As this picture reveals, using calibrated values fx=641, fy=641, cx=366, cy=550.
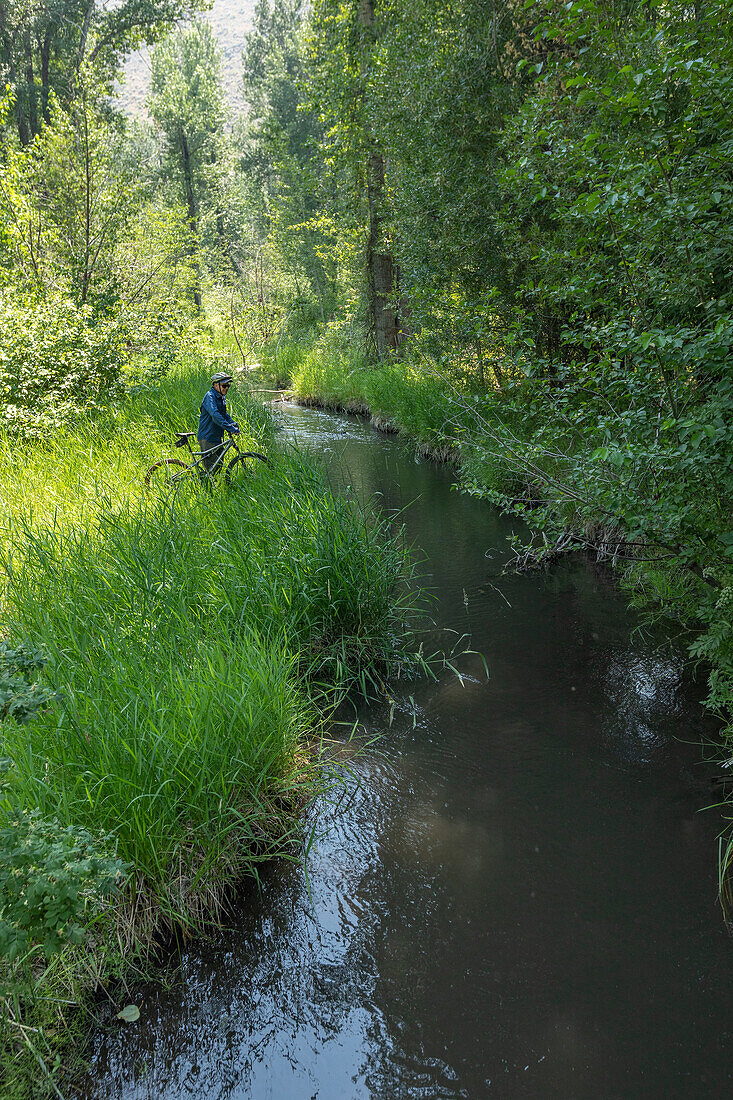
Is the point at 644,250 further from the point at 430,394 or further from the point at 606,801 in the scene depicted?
the point at 430,394

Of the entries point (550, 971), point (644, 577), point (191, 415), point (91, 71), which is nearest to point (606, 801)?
point (550, 971)

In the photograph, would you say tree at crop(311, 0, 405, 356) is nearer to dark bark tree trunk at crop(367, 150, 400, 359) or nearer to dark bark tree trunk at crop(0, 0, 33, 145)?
dark bark tree trunk at crop(367, 150, 400, 359)

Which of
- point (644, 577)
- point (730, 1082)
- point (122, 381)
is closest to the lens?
point (730, 1082)

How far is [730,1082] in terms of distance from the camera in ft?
7.43

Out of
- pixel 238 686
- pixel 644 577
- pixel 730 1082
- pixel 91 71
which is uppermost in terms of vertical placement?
pixel 91 71

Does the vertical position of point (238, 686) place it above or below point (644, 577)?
above

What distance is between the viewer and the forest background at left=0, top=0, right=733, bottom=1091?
139 inches

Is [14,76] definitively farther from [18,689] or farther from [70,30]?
[18,689]

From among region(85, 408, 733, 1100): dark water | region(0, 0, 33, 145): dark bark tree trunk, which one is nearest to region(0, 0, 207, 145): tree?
region(0, 0, 33, 145): dark bark tree trunk

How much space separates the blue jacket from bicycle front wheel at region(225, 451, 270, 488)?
0.34m

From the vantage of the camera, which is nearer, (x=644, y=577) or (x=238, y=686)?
(x=238, y=686)

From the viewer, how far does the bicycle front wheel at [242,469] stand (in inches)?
263

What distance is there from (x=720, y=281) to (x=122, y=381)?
8.78 meters

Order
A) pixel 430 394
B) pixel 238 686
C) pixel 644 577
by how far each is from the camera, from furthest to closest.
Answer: pixel 430 394, pixel 644 577, pixel 238 686
